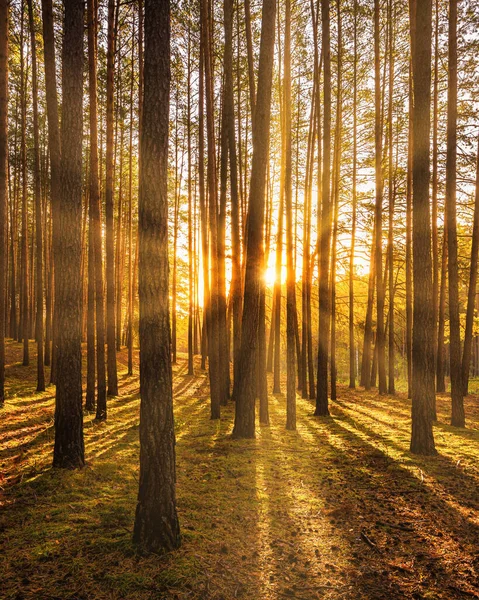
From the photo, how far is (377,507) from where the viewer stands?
15.1ft

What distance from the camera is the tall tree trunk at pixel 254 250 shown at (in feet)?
24.4

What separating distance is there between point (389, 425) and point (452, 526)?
18.5ft

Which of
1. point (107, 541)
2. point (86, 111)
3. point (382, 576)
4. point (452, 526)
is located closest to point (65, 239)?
point (107, 541)

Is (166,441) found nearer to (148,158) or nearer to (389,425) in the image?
(148,158)

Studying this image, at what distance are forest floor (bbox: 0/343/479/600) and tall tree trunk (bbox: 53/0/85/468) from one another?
1.73 ft

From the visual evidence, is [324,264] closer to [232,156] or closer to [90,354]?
[232,156]

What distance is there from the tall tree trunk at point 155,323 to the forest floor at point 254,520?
1.07 ft

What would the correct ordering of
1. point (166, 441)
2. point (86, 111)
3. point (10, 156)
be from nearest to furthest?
point (166, 441), point (86, 111), point (10, 156)

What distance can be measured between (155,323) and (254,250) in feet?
14.7

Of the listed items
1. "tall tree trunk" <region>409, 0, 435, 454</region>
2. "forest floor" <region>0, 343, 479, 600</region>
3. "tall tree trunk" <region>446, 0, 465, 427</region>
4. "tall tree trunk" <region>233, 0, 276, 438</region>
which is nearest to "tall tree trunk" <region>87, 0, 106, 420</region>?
"forest floor" <region>0, 343, 479, 600</region>

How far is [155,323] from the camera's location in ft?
11.4

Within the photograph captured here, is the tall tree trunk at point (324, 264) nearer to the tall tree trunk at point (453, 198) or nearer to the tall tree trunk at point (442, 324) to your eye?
the tall tree trunk at point (453, 198)

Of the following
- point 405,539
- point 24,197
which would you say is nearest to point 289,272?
point 405,539

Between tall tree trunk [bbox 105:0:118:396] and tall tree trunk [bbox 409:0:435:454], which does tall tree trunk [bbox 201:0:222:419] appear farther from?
tall tree trunk [bbox 409:0:435:454]
